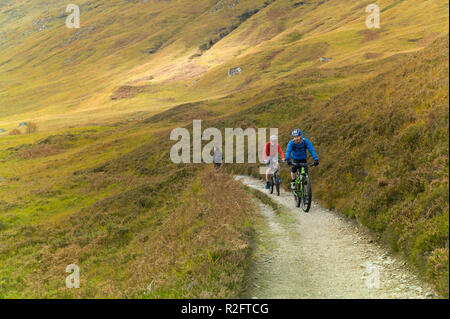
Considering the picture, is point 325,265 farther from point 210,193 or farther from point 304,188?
point 210,193

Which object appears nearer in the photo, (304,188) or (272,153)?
(304,188)

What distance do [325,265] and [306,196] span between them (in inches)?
211

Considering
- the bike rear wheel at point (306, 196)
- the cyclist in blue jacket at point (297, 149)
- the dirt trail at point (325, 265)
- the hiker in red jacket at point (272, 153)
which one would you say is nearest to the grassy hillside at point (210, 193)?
the dirt trail at point (325, 265)

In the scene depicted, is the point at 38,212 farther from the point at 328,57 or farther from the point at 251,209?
the point at 328,57

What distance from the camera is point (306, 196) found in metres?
14.7

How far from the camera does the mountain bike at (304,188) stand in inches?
566

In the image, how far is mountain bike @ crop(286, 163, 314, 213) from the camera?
14.4 m

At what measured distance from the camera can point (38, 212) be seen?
31156 millimetres

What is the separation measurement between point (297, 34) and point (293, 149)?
14417 cm

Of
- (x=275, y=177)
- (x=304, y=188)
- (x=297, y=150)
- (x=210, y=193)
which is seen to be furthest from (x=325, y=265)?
(x=275, y=177)

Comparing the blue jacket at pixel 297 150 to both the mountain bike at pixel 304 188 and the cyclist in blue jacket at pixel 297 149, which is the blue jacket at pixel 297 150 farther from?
the mountain bike at pixel 304 188

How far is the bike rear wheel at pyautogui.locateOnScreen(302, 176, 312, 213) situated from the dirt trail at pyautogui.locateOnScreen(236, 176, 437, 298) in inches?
38.3

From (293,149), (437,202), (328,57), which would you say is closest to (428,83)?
(293,149)
